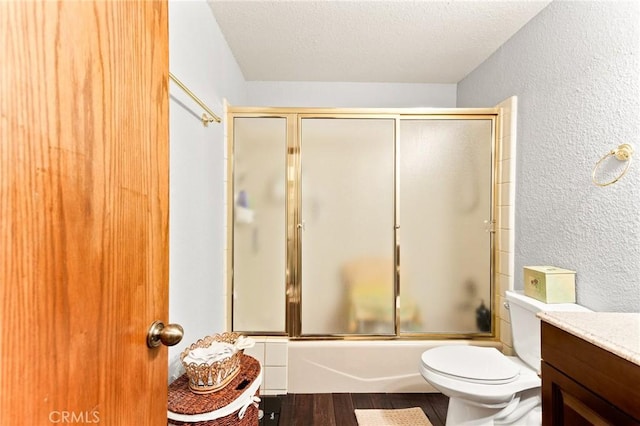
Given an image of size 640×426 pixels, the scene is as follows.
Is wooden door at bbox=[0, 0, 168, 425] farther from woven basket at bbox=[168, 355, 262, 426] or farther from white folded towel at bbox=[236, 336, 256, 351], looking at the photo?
white folded towel at bbox=[236, 336, 256, 351]

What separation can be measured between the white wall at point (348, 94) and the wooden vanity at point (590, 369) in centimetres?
229

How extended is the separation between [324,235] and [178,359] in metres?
1.18

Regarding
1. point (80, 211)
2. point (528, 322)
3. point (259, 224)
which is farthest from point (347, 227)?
point (80, 211)

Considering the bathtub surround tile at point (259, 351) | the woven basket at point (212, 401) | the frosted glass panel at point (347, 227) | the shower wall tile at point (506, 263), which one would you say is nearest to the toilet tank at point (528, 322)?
the shower wall tile at point (506, 263)

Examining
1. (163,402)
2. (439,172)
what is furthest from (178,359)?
(439,172)

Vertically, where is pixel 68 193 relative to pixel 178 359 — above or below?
above

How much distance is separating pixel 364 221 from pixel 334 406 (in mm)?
1197

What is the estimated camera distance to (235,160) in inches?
89.5

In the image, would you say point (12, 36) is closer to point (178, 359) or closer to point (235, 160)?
point (178, 359)

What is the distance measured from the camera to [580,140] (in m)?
1.56

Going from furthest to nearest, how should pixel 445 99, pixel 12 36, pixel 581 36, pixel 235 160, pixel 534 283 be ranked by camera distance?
pixel 445 99
pixel 235 160
pixel 534 283
pixel 581 36
pixel 12 36

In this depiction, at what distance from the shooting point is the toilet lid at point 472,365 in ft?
4.97

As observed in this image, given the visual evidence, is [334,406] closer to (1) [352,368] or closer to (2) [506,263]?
(1) [352,368]

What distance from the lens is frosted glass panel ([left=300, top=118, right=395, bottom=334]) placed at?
2301 mm
